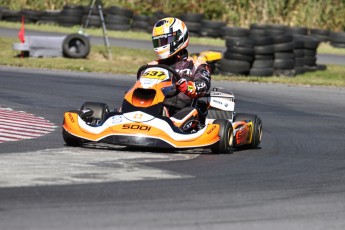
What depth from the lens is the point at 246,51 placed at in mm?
20359

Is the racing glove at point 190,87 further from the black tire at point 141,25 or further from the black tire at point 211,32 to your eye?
the black tire at point 141,25

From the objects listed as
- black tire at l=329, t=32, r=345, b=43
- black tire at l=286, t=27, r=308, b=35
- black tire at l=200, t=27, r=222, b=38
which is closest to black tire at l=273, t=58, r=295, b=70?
black tire at l=286, t=27, r=308, b=35

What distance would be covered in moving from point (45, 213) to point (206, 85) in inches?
174

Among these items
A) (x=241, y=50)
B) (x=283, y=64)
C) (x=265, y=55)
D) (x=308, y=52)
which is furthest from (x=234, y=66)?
(x=308, y=52)

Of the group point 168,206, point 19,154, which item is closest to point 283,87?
point 19,154

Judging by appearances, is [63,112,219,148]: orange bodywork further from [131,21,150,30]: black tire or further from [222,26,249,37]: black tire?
[131,21,150,30]: black tire

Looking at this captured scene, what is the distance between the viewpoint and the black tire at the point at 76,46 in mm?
23312

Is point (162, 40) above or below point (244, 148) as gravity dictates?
above

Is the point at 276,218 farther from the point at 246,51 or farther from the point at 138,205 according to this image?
the point at 246,51

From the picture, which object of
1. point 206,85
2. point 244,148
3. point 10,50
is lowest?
point 10,50

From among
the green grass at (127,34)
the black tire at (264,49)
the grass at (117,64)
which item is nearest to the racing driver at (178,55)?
the grass at (117,64)

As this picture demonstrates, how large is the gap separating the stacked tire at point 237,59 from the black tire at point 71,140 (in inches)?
446

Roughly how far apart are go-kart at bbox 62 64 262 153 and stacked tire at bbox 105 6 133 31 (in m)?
22.8

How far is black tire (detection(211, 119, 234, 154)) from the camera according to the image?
29.9 feet
